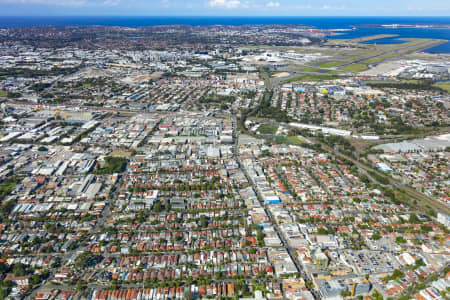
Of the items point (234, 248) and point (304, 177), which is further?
point (304, 177)

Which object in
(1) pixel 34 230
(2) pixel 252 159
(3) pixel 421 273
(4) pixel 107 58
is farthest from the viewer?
(4) pixel 107 58

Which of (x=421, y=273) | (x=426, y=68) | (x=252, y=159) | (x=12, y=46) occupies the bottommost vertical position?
(x=421, y=273)

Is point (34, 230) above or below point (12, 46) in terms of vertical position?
below

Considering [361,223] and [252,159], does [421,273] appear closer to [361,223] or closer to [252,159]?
[361,223]

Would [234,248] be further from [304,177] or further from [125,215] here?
[304,177]

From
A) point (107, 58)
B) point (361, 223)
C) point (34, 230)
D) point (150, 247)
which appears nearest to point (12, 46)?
point (107, 58)

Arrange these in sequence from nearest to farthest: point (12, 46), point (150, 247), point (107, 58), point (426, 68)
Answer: point (150, 247), point (426, 68), point (107, 58), point (12, 46)
